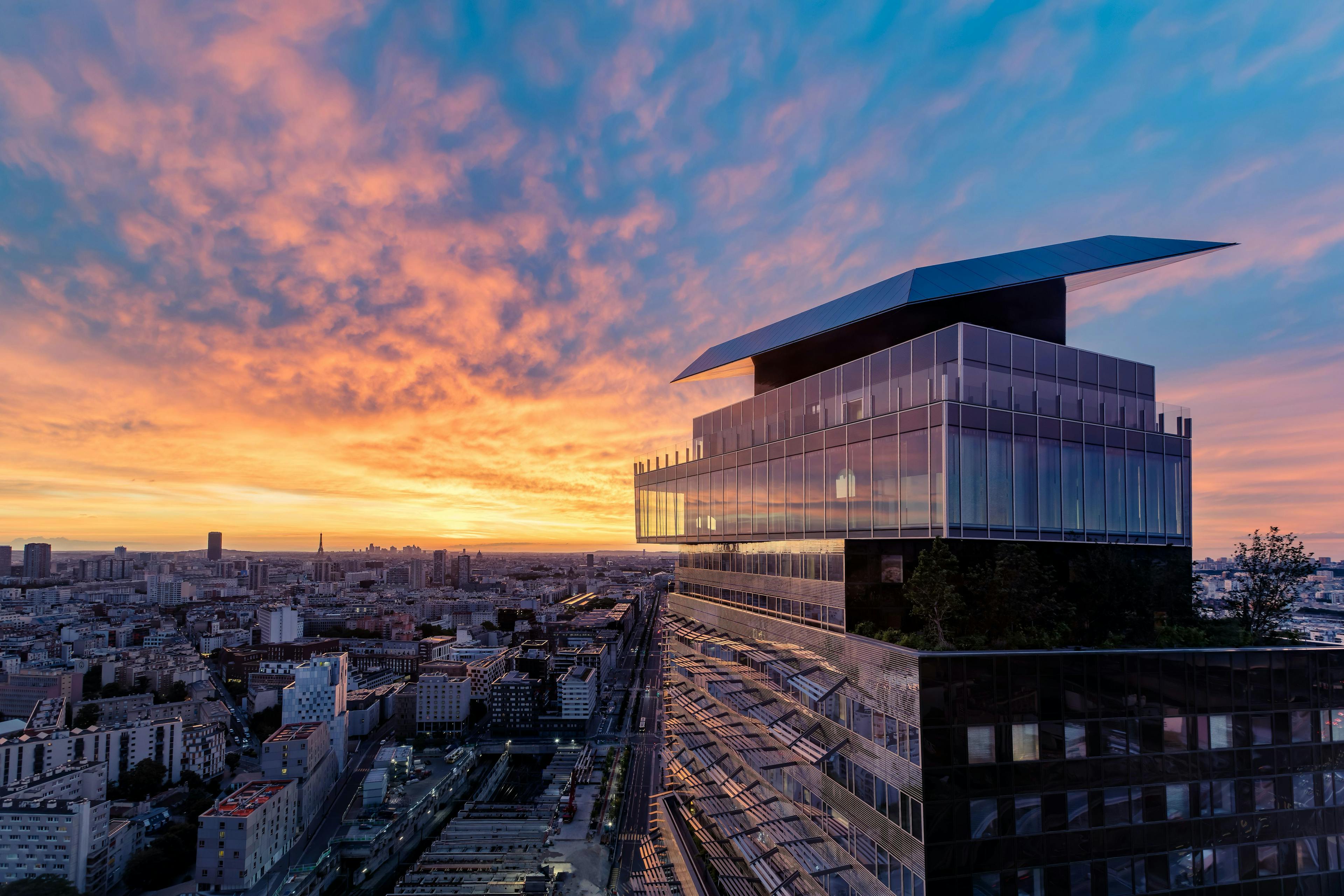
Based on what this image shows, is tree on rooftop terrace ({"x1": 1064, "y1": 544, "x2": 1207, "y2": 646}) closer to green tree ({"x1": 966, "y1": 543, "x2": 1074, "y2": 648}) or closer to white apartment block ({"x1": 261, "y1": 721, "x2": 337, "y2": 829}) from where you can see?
green tree ({"x1": 966, "y1": 543, "x2": 1074, "y2": 648})

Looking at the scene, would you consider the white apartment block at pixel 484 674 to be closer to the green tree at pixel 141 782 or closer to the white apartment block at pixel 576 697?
the white apartment block at pixel 576 697

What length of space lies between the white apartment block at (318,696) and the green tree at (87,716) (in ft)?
81.6

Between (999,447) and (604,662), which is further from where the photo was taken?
(604,662)

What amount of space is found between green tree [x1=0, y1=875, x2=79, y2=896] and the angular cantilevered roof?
66190 mm

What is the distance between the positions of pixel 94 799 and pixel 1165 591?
273ft

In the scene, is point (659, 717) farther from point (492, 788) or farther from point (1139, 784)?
point (1139, 784)

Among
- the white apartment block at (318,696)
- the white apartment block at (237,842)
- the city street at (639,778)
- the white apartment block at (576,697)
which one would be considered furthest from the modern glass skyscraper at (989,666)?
the white apartment block at (318,696)

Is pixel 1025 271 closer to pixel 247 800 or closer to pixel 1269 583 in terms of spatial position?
pixel 1269 583

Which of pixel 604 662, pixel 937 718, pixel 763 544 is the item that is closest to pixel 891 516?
pixel 937 718

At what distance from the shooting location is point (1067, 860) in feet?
53.8

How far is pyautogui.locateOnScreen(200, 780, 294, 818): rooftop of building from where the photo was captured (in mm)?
53250

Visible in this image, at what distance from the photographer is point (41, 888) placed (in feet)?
156

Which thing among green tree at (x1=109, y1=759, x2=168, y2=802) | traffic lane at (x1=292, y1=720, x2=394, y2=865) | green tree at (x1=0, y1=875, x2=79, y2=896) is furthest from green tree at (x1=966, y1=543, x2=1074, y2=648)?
green tree at (x1=109, y1=759, x2=168, y2=802)

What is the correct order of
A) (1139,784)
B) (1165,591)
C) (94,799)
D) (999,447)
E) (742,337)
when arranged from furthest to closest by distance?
(94,799), (742,337), (1165,591), (999,447), (1139,784)
